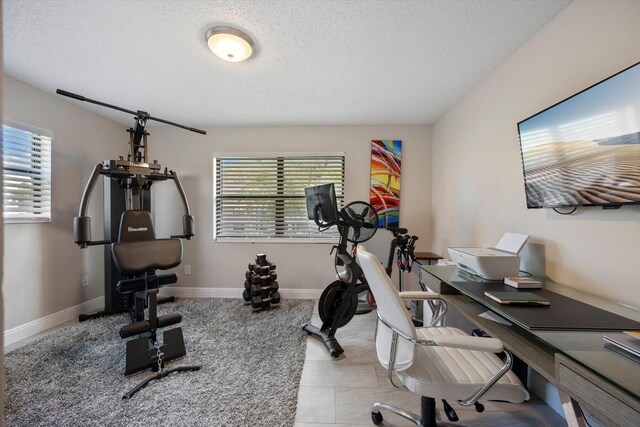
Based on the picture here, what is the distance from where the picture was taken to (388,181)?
3.37 meters

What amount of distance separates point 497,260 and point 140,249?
257cm

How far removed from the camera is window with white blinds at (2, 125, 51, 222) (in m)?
2.28

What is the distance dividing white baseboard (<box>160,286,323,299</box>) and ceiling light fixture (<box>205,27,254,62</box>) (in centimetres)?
274

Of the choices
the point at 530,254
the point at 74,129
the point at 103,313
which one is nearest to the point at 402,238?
the point at 530,254

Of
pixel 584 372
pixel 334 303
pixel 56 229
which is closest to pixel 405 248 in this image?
pixel 334 303

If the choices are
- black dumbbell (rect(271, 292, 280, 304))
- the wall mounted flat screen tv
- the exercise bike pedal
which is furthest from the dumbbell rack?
the wall mounted flat screen tv

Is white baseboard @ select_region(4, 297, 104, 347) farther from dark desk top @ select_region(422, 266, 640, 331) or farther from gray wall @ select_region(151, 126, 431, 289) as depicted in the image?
dark desk top @ select_region(422, 266, 640, 331)

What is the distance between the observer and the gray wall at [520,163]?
3.98 feet

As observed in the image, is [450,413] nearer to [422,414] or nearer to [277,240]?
[422,414]

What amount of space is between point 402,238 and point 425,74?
1.53m

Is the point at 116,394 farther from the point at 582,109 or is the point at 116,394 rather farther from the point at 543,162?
the point at 582,109

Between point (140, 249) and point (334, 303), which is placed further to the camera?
point (334, 303)

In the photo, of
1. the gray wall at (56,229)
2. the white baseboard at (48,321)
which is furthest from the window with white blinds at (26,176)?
the white baseboard at (48,321)

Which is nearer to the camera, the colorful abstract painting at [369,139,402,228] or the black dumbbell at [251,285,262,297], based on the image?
the black dumbbell at [251,285,262,297]
